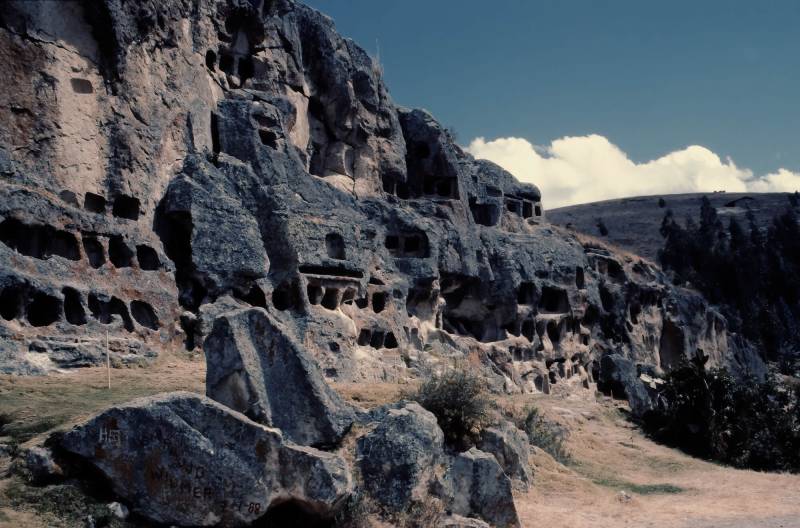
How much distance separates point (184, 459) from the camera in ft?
32.7

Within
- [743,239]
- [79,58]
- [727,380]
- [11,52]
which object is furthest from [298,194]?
[743,239]

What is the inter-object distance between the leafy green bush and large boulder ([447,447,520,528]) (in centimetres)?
1532

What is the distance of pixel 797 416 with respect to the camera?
95.9 feet

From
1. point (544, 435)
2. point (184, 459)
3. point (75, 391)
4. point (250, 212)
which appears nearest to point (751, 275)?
point (544, 435)

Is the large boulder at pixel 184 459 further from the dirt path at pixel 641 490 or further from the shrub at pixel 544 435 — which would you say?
the shrub at pixel 544 435

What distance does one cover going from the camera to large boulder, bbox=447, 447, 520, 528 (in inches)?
547

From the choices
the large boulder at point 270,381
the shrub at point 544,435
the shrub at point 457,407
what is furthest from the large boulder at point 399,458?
the shrub at point 544,435

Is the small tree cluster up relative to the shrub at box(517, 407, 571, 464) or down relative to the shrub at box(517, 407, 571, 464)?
up

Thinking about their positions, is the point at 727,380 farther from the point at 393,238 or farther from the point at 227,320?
the point at 227,320

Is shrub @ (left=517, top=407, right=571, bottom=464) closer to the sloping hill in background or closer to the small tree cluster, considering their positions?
the small tree cluster

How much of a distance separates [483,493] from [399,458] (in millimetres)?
2819

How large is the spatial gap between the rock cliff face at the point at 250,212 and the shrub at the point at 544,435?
21.3 ft

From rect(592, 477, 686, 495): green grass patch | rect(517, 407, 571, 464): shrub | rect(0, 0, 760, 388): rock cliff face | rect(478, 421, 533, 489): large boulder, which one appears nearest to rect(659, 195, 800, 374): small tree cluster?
rect(0, 0, 760, 388): rock cliff face

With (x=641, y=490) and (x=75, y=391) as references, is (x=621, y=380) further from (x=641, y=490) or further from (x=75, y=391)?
(x=75, y=391)
